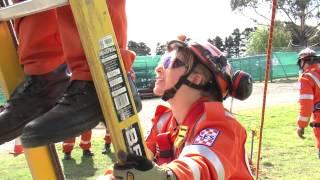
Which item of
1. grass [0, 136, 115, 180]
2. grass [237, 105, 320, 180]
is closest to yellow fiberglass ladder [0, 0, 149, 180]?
grass [0, 136, 115, 180]

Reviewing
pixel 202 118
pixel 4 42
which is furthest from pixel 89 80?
pixel 202 118

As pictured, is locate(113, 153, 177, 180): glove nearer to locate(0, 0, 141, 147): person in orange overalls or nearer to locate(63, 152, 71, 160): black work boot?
locate(0, 0, 141, 147): person in orange overalls

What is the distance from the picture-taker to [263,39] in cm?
4606

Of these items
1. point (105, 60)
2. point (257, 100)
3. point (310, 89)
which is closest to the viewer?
point (105, 60)

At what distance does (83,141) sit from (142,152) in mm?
8559

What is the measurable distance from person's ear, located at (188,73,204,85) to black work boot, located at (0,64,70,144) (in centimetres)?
90

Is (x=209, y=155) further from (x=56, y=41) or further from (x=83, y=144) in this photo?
(x=83, y=144)

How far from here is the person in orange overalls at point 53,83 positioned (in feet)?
6.43

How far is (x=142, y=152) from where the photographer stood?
2.02 m

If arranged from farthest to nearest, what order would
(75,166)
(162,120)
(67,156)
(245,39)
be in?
(245,39) < (67,156) < (75,166) < (162,120)

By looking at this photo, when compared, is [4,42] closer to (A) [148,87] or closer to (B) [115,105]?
(B) [115,105]

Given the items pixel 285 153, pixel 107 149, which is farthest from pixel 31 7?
pixel 285 153

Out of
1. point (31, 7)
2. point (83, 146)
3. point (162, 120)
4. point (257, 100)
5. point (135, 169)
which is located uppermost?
point (31, 7)

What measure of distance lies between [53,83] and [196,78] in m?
0.97
